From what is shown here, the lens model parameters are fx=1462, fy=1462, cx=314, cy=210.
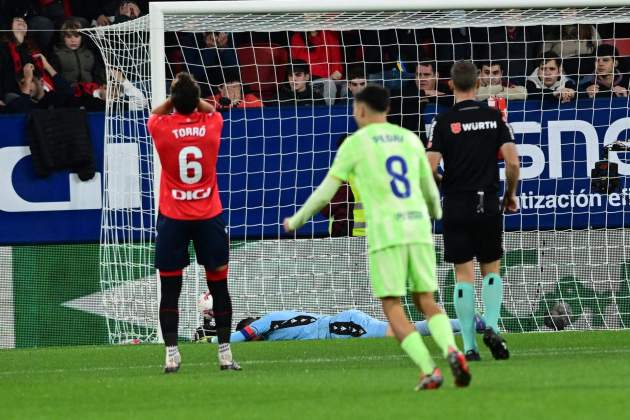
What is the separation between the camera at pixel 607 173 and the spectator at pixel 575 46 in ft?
3.13

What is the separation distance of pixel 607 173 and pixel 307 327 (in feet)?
13.2

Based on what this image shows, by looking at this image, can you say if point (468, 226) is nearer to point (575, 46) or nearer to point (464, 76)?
point (464, 76)

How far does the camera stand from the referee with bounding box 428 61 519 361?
11070 mm

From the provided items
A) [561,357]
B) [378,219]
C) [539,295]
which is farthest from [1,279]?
[378,219]

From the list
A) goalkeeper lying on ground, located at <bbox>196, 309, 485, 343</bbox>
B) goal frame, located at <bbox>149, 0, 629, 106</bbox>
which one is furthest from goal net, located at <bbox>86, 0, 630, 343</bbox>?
goalkeeper lying on ground, located at <bbox>196, 309, 485, 343</bbox>

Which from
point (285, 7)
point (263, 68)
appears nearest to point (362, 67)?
point (263, 68)

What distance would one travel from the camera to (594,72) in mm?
16953

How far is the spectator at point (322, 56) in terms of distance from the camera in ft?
55.8

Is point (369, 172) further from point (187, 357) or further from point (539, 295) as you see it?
point (539, 295)

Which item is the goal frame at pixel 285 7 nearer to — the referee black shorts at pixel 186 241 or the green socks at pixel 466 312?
the referee black shorts at pixel 186 241

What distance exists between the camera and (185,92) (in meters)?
10.9

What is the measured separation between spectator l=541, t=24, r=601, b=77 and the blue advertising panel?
495 millimetres

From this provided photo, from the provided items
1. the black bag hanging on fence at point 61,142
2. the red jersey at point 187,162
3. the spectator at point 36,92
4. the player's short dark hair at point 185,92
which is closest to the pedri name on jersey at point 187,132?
the red jersey at point 187,162

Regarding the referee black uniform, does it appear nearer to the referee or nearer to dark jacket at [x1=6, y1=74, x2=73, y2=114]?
the referee
